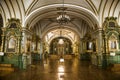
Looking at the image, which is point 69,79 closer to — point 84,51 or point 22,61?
point 22,61

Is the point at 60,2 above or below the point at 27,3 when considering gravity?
above

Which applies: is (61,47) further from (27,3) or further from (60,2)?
(27,3)

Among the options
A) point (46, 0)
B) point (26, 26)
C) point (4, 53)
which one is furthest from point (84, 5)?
point (4, 53)

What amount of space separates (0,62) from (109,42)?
823 centimetres

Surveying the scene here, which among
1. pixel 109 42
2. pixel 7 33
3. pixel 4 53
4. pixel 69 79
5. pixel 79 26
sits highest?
pixel 79 26

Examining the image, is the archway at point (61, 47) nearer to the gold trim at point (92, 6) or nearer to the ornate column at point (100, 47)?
the ornate column at point (100, 47)

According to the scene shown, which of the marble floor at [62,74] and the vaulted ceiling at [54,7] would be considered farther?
the vaulted ceiling at [54,7]

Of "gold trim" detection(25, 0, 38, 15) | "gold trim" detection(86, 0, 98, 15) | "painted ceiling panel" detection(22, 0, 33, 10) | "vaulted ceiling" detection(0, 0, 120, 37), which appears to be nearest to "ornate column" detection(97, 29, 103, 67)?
"vaulted ceiling" detection(0, 0, 120, 37)

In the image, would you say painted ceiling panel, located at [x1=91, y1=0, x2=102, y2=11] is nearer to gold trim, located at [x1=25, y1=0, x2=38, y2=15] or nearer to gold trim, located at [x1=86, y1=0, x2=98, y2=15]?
gold trim, located at [x1=86, y1=0, x2=98, y2=15]

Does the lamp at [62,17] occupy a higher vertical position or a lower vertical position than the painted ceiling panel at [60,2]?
lower

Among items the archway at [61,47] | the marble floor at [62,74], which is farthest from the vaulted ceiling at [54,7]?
the archway at [61,47]

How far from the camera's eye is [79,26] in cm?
1650

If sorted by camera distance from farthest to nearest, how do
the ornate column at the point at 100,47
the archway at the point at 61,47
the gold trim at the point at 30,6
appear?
the archway at the point at 61,47, the ornate column at the point at 100,47, the gold trim at the point at 30,6

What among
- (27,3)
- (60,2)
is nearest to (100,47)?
(60,2)
